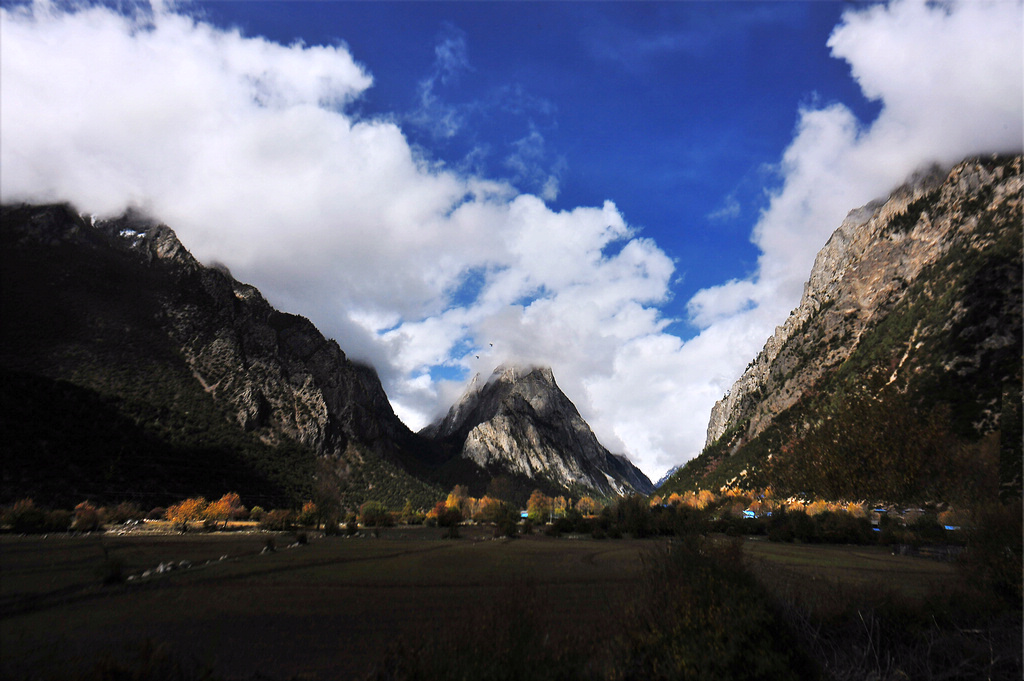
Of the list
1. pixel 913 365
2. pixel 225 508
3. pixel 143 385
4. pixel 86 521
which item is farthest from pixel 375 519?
pixel 913 365

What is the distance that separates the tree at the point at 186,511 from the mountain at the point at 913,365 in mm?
104960

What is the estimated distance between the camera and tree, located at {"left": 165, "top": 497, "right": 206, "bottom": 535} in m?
77.8

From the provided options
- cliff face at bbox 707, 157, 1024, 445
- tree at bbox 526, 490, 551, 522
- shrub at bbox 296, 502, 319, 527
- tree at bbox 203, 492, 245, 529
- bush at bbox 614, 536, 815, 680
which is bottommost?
tree at bbox 526, 490, 551, 522

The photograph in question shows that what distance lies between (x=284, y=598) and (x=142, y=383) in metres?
95.5

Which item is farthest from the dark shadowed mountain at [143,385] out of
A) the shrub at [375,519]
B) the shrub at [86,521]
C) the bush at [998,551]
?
the bush at [998,551]

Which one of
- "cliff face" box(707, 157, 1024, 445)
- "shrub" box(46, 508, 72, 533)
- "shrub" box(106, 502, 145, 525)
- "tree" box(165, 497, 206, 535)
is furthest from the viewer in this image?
"cliff face" box(707, 157, 1024, 445)

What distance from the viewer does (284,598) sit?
90.5ft

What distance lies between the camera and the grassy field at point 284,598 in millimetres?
16734

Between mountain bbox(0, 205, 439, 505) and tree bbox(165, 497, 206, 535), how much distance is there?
16.4ft

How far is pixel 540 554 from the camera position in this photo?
5728cm

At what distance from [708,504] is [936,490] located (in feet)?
207

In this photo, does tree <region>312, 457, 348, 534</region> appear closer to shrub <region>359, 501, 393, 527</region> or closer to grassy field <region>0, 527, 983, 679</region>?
shrub <region>359, 501, 393, 527</region>

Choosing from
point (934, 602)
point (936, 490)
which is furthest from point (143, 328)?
point (936, 490)

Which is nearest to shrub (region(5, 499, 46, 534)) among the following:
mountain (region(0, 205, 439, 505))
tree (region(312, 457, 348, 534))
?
mountain (region(0, 205, 439, 505))
